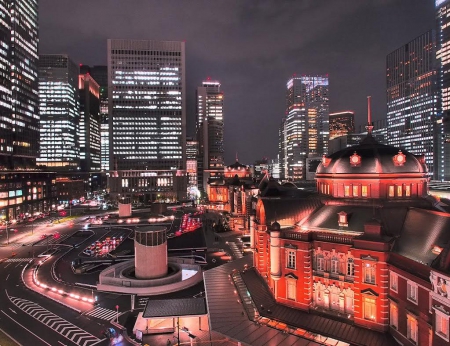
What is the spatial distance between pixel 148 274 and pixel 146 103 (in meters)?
132

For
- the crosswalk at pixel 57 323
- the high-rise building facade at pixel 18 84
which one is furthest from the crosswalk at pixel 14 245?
the high-rise building facade at pixel 18 84

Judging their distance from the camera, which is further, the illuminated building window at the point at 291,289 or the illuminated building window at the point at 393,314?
the illuminated building window at the point at 291,289

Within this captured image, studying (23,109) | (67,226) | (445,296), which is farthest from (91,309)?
(23,109)

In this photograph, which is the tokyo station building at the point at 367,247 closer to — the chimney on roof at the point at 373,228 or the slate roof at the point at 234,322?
the chimney on roof at the point at 373,228

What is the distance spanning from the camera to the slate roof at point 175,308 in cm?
3678

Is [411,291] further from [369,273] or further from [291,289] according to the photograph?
[291,289]

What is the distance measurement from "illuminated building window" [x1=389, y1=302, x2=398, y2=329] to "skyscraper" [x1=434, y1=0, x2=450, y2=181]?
508ft

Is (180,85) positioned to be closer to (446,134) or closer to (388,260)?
(446,134)

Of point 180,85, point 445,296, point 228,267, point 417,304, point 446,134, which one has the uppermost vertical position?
point 180,85

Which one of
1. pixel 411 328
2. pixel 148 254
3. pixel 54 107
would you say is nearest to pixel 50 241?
pixel 148 254

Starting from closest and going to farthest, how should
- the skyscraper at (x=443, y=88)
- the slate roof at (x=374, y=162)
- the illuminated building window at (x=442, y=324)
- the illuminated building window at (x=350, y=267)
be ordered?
the illuminated building window at (x=442, y=324) → the illuminated building window at (x=350, y=267) → the slate roof at (x=374, y=162) → the skyscraper at (x=443, y=88)

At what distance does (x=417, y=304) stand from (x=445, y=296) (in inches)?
190

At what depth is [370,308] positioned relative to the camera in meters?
31.7

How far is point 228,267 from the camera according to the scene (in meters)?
51.6
